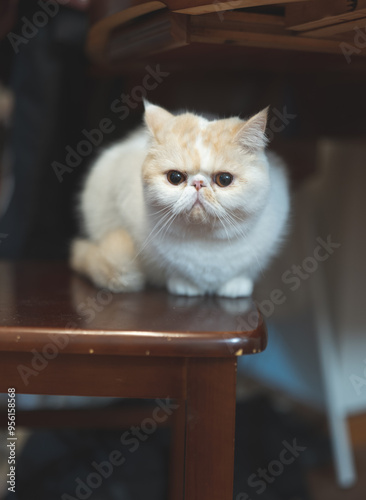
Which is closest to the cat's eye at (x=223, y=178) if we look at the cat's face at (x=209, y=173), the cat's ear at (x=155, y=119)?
the cat's face at (x=209, y=173)

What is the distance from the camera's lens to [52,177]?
4.76ft

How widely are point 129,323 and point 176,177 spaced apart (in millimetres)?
236

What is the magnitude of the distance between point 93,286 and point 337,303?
0.86 metres

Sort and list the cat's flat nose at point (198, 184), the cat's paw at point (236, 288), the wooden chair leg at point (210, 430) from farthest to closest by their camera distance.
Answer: the cat's paw at point (236, 288) < the cat's flat nose at point (198, 184) < the wooden chair leg at point (210, 430)

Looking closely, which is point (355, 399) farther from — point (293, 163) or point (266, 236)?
point (266, 236)

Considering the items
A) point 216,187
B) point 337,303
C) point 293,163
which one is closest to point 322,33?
point 216,187

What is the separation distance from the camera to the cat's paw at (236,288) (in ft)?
2.86

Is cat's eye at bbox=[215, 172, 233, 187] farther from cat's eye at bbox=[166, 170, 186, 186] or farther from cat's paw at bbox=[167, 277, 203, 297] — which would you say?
cat's paw at bbox=[167, 277, 203, 297]

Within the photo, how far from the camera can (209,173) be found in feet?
2.48

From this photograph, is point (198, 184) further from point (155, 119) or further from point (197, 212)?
point (155, 119)

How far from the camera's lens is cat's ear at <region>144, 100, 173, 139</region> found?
2.72ft

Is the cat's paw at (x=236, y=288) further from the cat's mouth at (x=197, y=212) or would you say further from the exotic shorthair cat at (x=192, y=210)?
the cat's mouth at (x=197, y=212)

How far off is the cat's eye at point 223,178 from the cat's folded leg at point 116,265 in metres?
0.23

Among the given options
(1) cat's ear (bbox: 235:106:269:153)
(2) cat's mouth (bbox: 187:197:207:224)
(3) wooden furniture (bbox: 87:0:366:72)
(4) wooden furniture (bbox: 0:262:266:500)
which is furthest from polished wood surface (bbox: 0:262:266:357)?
(3) wooden furniture (bbox: 87:0:366:72)
